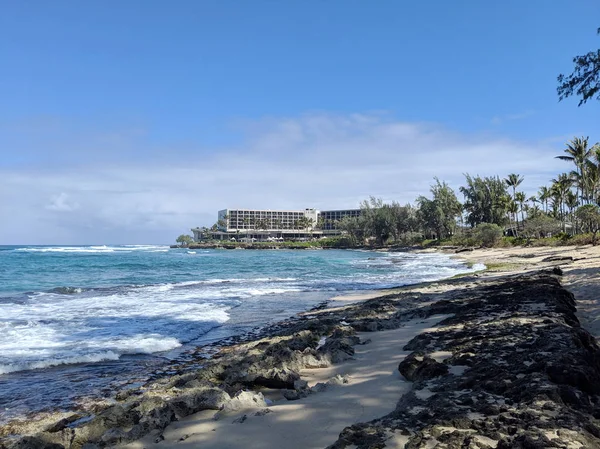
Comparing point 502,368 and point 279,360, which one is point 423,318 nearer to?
point 279,360

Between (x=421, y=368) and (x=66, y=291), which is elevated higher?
(x=421, y=368)

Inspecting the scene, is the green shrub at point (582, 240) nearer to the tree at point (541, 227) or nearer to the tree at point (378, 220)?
the tree at point (541, 227)

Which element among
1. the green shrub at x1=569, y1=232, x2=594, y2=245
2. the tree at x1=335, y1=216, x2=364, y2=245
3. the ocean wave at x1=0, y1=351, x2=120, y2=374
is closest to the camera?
the ocean wave at x1=0, y1=351, x2=120, y2=374

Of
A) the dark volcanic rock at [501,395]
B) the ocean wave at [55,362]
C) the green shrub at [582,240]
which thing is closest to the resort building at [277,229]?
the green shrub at [582,240]

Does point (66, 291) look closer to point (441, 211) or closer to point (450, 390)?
point (450, 390)

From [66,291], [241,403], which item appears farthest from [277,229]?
[241,403]

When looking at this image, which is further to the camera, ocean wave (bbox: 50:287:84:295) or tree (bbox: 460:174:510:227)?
tree (bbox: 460:174:510:227)

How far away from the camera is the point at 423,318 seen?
1012cm

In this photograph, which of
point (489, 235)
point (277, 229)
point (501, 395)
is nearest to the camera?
point (501, 395)

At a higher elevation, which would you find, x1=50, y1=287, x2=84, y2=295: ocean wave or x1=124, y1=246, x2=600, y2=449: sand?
x1=124, y1=246, x2=600, y2=449: sand

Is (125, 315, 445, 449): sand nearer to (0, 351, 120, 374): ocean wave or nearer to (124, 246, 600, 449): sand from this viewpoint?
(124, 246, 600, 449): sand

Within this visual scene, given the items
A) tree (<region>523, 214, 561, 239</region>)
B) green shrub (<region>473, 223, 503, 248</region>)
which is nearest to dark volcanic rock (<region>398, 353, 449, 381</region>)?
tree (<region>523, 214, 561, 239</region>)

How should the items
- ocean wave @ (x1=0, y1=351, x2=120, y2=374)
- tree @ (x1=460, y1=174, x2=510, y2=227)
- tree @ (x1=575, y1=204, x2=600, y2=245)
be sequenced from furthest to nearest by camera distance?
tree @ (x1=460, y1=174, x2=510, y2=227) < tree @ (x1=575, y1=204, x2=600, y2=245) < ocean wave @ (x1=0, y1=351, x2=120, y2=374)

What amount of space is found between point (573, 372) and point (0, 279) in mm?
37119
